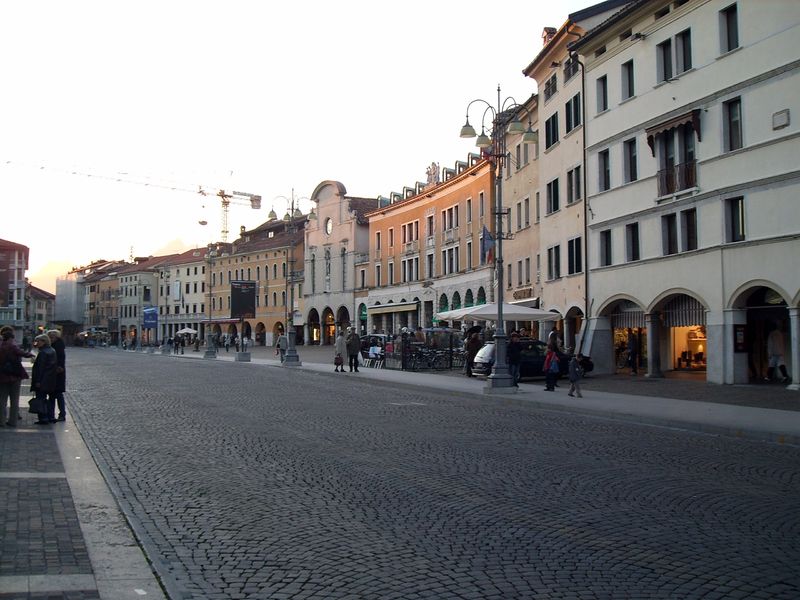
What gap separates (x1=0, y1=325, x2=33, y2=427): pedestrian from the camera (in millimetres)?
14305

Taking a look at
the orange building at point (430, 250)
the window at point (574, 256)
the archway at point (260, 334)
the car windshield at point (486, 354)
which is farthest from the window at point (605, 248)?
the archway at point (260, 334)

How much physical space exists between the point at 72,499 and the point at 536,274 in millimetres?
35554

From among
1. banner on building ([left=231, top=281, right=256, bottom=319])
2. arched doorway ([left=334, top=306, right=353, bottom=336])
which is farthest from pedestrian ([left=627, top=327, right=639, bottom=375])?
arched doorway ([left=334, top=306, right=353, bottom=336])

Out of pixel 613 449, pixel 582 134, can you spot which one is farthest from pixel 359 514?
pixel 582 134

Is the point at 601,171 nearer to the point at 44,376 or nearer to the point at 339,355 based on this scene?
the point at 339,355

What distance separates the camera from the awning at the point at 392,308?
226 feet

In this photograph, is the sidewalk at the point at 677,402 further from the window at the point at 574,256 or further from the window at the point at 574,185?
the window at the point at 574,185

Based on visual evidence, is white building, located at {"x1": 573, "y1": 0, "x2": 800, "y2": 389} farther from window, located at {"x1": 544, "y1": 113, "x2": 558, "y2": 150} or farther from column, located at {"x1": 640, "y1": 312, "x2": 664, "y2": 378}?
window, located at {"x1": 544, "y1": 113, "x2": 558, "y2": 150}

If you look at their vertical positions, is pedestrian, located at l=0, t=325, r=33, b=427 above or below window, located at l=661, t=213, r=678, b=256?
below

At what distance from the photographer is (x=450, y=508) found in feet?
26.2

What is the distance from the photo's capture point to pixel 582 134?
1366 inches

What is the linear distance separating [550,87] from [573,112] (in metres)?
4.22

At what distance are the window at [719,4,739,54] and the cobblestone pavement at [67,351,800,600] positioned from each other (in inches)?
630

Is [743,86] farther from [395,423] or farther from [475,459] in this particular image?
[475,459]
